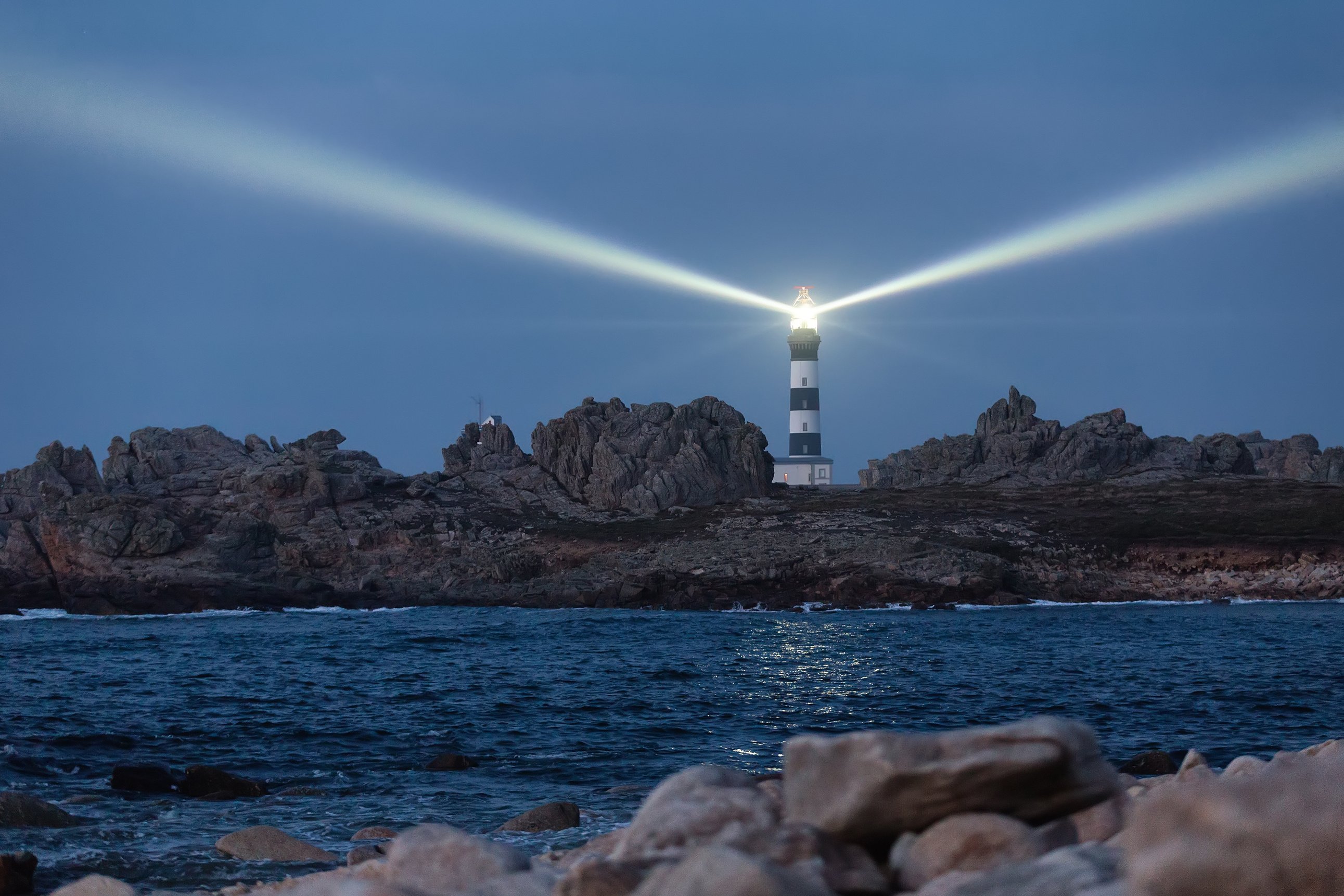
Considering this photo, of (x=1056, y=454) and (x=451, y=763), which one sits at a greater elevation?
(x=1056, y=454)

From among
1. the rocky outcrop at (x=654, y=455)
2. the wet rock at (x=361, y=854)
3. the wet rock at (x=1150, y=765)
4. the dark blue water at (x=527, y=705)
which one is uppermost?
the rocky outcrop at (x=654, y=455)

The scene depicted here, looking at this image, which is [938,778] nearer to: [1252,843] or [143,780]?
[1252,843]

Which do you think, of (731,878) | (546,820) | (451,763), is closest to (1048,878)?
(731,878)

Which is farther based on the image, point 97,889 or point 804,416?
→ point 804,416

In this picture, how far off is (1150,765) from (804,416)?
9946 cm

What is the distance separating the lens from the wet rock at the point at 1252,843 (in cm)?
405

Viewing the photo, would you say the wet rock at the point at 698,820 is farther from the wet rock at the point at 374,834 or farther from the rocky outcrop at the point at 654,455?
the rocky outcrop at the point at 654,455

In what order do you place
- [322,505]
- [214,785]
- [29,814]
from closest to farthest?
[29,814], [214,785], [322,505]

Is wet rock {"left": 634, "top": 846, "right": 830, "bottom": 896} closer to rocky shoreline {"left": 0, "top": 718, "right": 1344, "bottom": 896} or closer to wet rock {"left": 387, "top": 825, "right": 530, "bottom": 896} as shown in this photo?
rocky shoreline {"left": 0, "top": 718, "right": 1344, "bottom": 896}

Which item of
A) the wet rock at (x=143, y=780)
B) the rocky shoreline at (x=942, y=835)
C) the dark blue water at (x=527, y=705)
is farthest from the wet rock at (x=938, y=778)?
the wet rock at (x=143, y=780)

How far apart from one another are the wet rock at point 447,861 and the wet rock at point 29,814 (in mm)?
9982

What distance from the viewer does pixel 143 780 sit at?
56.3ft

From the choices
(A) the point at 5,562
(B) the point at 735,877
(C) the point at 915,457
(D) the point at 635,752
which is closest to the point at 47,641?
(A) the point at 5,562

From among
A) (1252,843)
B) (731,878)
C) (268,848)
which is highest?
(1252,843)
